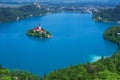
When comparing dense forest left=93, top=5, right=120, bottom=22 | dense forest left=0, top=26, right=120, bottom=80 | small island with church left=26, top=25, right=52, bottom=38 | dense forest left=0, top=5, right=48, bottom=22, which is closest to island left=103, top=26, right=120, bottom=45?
small island with church left=26, top=25, right=52, bottom=38

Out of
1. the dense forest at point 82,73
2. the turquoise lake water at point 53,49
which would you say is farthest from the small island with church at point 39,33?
the dense forest at point 82,73

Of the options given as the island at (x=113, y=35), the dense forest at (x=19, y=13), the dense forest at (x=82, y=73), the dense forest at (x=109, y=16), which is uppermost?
the dense forest at (x=19, y=13)

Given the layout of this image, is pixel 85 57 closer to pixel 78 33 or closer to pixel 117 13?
pixel 78 33

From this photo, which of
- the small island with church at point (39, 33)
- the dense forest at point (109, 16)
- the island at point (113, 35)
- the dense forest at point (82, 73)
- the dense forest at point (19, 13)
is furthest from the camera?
the dense forest at point (19, 13)

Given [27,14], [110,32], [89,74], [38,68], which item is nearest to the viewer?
[89,74]

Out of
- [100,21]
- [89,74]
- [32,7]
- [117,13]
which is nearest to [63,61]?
[89,74]

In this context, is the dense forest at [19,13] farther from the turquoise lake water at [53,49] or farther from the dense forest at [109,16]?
the turquoise lake water at [53,49]

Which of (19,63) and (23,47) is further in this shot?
(23,47)
